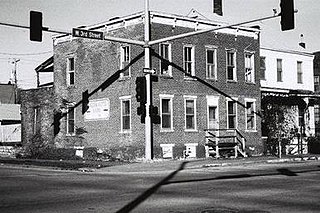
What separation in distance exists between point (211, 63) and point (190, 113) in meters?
3.92

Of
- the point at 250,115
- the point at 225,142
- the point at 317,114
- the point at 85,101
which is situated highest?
A: the point at 85,101

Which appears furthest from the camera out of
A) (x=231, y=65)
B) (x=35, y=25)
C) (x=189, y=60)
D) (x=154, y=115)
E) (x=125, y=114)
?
(x=231, y=65)

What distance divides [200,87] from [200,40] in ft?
10.2

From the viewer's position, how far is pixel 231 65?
1357 inches

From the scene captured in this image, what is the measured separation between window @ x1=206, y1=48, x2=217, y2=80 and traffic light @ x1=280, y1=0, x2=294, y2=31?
16.1 metres

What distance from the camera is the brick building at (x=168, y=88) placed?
30500mm

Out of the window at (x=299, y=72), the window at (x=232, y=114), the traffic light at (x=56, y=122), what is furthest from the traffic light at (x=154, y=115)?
the window at (x=299, y=72)

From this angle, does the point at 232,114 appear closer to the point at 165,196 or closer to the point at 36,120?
the point at 36,120

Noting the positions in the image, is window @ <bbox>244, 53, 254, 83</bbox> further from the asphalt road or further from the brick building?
the asphalt road

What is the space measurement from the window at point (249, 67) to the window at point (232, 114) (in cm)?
243

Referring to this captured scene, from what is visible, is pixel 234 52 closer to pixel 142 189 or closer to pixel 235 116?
pixel 235 116

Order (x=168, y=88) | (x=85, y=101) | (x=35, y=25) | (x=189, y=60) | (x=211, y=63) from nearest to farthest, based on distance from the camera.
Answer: (x=35, y=25) < (x=168, y=88) < (x=189, y=60) < (x=211, y=63) < (x=85, y=101)

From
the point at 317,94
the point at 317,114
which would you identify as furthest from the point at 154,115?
the point at 317,114

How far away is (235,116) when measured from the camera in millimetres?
34062
